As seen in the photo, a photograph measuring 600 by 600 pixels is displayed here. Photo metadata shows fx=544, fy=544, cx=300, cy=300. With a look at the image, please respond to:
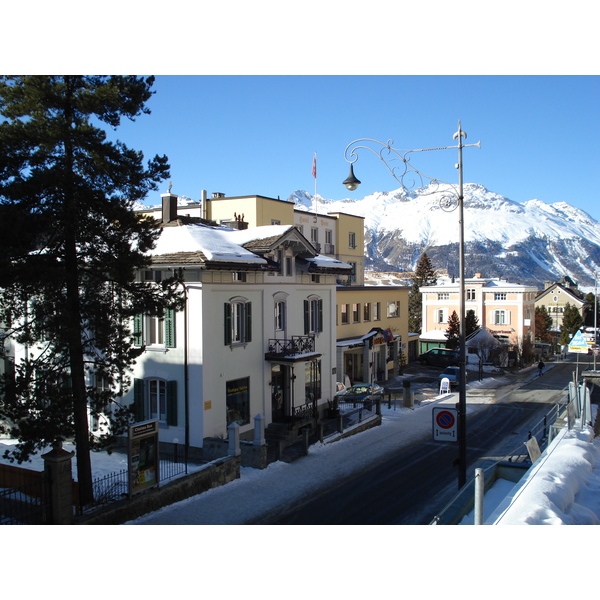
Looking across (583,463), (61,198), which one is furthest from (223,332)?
(583,463)

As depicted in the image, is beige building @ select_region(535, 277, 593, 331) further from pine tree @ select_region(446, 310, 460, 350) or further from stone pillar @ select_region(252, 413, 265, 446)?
stone pillar @ select_region(252, 413, 265, 446)

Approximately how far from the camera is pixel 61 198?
479 inches

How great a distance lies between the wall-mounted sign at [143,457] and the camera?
13562 mm

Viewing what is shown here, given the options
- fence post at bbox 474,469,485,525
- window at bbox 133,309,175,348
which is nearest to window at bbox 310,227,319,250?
window at bbox 133,309,175,348

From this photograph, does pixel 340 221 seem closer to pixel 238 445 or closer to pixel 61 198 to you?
pixel 238 445

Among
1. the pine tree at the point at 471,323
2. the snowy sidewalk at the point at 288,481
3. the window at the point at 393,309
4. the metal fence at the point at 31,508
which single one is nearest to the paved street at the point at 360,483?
the snowy sidewalk at the point at 288,481

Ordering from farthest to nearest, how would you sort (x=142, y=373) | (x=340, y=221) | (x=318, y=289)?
(x=340, y=221) → (x=318, y=289) → (x=142, y=373)

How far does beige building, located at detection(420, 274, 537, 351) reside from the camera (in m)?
54.5

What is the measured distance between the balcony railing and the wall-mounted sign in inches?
314

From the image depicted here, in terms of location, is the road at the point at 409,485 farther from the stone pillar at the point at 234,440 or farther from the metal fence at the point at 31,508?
the metal fence at the point at 31,508

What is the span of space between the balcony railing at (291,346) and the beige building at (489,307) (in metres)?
33.6

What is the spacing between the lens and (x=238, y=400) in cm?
2027

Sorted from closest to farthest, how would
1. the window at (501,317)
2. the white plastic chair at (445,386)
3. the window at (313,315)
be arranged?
the window at (313,315), the white plastic chair at (445,386), the window at (501,317)

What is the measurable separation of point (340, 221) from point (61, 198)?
38459 millimetres
